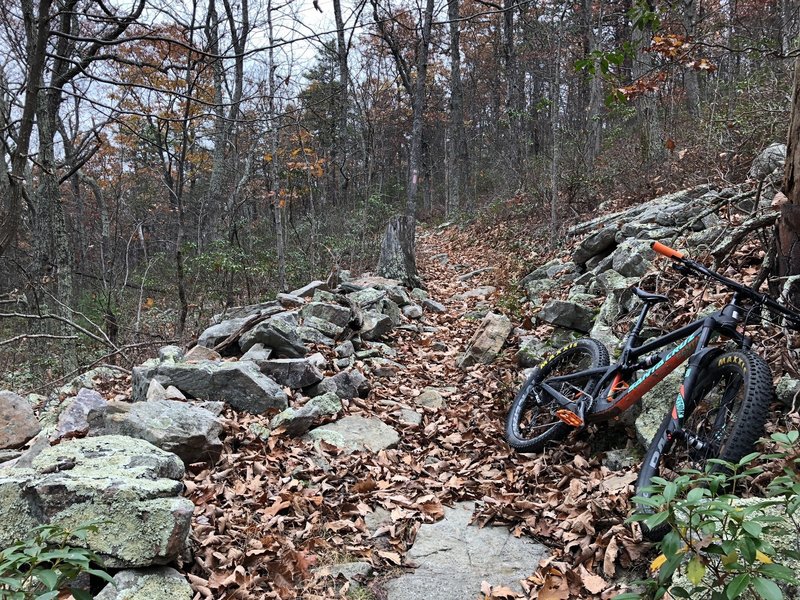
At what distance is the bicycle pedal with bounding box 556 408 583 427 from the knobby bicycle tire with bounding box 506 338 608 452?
0.25 feet

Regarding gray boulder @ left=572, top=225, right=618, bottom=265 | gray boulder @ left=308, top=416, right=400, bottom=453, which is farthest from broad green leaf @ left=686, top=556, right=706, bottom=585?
gray boulder @ left=572, top=225, right=618, bottom=265

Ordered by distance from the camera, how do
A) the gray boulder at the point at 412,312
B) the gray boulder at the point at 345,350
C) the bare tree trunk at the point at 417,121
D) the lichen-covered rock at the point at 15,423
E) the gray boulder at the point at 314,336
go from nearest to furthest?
the lichen-covered rock at the point at 15,423 → the gray boulder at the point at 345,350 → the gray boulder at the point at 314,336 → the gray boulder at the point at 412,312 → the bare tree trunk at the point at 417,121

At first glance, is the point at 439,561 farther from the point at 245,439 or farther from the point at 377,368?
the point at 377,368

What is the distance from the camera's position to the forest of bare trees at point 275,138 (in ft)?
11.0

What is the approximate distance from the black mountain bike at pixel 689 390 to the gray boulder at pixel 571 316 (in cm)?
132

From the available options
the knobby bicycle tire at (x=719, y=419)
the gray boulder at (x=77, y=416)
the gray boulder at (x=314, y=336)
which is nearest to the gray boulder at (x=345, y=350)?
the gray boulder at (x=314, y=336)

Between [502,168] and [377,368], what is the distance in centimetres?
1403

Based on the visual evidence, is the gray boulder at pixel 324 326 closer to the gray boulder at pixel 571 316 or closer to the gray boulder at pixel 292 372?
the gray boulder at pixel 292 372

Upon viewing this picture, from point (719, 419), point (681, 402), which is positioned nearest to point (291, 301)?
point (681, 402)

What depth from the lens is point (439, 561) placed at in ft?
10.3

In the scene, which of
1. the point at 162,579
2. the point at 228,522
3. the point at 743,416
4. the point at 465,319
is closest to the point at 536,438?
the point at 743,416

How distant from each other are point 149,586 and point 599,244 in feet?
21.4

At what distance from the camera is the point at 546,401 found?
15.1ft

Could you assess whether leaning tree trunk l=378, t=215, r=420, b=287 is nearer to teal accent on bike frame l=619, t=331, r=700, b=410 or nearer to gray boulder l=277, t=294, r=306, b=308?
gray boulder l=277, t=294, r=306, b=308
